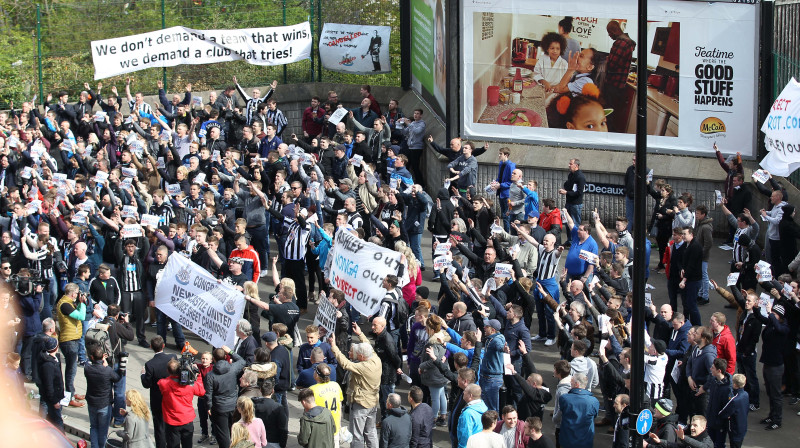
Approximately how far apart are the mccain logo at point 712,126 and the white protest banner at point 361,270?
7.39 m

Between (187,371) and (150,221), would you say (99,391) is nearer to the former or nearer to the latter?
(187,371)

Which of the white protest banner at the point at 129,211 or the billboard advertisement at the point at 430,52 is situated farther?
the billboard advertisement at the point at 430,52

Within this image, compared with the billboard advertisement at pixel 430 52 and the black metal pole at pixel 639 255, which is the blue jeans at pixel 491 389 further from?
the billboard advertisement at pixel 430 52

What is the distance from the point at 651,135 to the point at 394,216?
5.45 metres

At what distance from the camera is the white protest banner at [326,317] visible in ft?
45.6

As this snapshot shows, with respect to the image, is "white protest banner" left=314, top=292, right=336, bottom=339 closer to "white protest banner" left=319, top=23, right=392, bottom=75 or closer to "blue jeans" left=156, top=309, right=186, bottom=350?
"blue jeans" left=156, top=309, right=186, bottom=350

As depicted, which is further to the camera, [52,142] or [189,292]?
[52,142]

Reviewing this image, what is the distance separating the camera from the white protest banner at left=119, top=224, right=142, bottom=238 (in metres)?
16.3

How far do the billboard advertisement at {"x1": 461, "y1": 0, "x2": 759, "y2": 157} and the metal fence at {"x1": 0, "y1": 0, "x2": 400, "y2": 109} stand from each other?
191 inches

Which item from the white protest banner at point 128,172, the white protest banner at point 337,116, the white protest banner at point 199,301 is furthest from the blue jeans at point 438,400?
Answer: the white protest banner at point 337,116

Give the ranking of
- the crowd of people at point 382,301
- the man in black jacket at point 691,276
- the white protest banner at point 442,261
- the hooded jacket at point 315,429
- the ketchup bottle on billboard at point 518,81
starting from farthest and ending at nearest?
the ketchup bottle on billboard at point 518,81 → the man in black jacket at point 691,276 → the white protest banner at point 442,261 → the crowd of people at point 382,301 → the hooded jacket at point 315,429

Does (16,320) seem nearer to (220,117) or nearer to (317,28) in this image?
(220,117)

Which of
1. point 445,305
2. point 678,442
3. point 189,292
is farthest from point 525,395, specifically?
point 189,292

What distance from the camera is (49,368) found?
13.3 m
